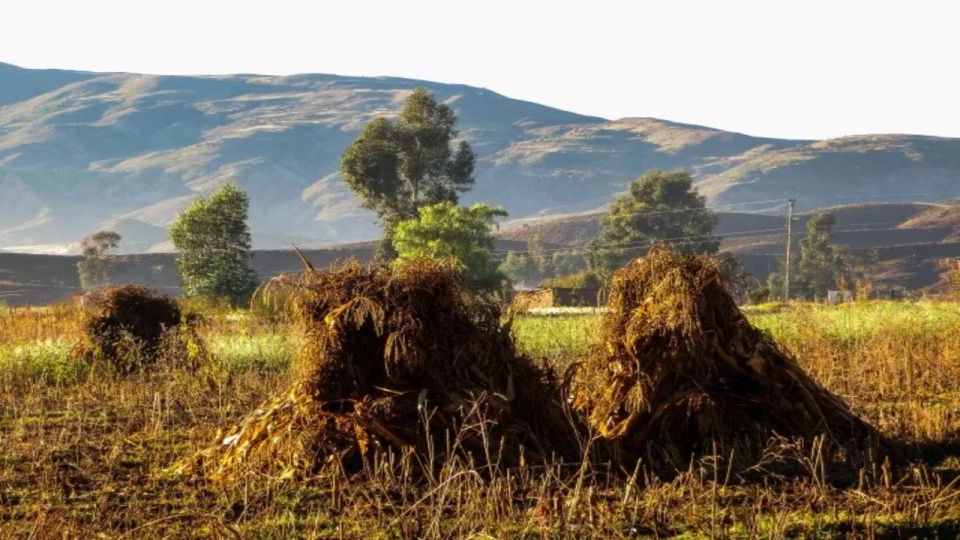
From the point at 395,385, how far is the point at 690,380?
2.28 m

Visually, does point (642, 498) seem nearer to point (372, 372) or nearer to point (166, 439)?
point (372, 372)

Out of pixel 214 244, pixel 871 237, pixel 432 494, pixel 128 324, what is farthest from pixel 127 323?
pixel 871 237

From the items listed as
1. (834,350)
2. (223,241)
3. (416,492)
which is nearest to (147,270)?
(223,241)

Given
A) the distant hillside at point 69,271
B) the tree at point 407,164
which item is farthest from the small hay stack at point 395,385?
the distant hillside at point 69,271

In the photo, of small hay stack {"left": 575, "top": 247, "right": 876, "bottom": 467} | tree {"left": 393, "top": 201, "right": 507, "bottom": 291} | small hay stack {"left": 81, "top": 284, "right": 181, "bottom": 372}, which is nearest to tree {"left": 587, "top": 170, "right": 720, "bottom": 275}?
tree {"left": 393, "top": 201, "right": 507, "bottom": 291}

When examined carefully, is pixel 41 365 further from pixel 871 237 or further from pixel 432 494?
pixel 871 237

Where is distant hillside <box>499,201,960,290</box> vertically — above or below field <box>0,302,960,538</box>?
below

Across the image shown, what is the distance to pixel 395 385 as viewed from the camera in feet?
28.6

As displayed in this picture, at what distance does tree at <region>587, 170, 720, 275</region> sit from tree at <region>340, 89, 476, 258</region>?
13134 mm

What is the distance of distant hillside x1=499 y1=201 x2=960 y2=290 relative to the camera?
114 metres

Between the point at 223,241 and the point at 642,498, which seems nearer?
the point at 642,498

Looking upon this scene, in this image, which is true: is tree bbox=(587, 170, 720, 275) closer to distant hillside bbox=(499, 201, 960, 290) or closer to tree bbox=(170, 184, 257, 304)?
distant hillside bbox=(499, 201, 960, 290)

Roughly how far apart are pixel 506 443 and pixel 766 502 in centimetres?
186

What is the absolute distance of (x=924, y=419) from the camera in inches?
409
